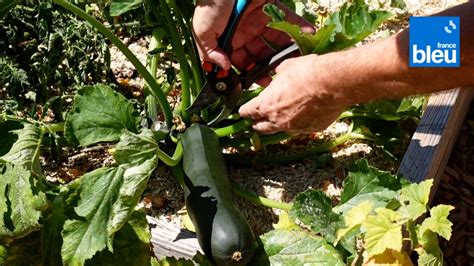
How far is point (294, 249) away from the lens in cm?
239

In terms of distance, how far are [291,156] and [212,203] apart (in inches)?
22.9

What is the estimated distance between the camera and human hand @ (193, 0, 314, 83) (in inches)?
98.1

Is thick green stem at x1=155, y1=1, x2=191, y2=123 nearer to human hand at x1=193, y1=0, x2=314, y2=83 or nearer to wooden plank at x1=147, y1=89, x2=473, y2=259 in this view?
human hand at x1=193, y1=0, x2=314, y2=83

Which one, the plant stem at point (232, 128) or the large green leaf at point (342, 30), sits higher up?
the large green leaf at point (342, 30)

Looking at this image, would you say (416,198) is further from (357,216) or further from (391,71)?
(391,71)

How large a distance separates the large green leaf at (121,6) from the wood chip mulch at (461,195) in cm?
145

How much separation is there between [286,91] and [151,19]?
2.49ft

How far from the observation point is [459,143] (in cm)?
299

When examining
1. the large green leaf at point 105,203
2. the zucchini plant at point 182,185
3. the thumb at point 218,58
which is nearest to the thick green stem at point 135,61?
the zucchini plant at point 182,185

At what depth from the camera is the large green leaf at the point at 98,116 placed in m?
2.50

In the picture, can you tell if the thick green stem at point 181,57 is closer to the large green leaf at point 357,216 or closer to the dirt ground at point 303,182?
the dirt ground at point 303,182

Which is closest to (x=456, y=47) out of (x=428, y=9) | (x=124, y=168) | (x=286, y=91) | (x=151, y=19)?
(x=286, y=91)

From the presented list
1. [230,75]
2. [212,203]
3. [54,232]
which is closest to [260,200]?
[212,203]

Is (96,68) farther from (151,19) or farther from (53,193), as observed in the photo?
(53,193)
